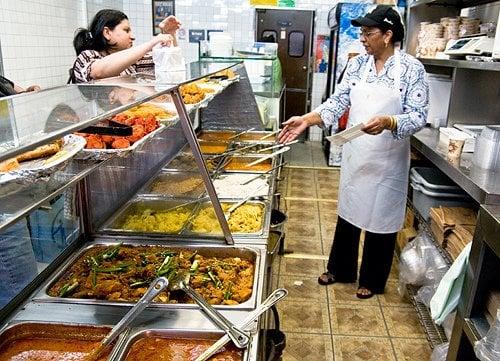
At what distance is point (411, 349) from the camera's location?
2.66 meters

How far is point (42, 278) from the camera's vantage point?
1.66 m

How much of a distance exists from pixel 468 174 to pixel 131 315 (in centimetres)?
184

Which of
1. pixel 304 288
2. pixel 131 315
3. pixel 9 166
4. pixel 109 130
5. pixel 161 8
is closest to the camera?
pixel 9 166

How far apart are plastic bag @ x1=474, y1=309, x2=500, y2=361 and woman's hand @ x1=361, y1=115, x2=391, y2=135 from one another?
3.99 feet

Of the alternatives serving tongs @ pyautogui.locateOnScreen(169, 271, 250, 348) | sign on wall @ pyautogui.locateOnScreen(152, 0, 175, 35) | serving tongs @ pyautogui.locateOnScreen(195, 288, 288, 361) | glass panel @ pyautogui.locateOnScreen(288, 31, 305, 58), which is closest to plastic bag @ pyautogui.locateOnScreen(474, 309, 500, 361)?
serving tongs @ pyautogui.locateOnScreen(195, 288, 288, 361)

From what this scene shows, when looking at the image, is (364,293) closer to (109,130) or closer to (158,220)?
(158,220)

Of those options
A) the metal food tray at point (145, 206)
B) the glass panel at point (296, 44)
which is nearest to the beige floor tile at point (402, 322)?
the metal food tray at point (145, 206)

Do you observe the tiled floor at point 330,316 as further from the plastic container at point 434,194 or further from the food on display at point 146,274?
the food on display at point 146,274

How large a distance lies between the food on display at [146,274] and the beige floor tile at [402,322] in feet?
4.86

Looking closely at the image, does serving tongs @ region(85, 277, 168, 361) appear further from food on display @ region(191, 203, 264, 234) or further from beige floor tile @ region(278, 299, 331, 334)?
beige floor tile @ region(278, 299, 331, 334)

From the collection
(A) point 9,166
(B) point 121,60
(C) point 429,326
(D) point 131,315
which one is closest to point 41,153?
(A) point 9,166

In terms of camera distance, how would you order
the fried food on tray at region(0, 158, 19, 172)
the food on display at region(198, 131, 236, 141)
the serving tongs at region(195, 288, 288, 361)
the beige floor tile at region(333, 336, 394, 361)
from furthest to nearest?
1. the food on display at region(198, 131, 236, 141)
2. the beige floor tile at region(333, 336, 394, 361)
3. the serving tongs at region(195, 288, 288, 361)
4. the fried food on tray at region(0, 158, 19, 172)

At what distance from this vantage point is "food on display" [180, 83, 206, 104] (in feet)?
8.09

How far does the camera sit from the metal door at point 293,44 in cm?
737
